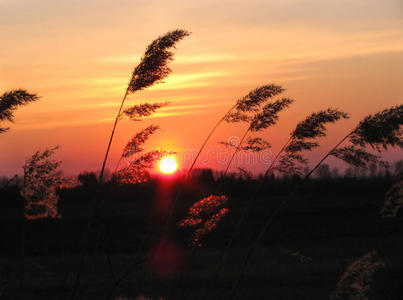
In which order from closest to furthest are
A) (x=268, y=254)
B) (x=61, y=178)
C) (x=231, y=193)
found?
(x=61, y=178)
(x=268, y=254)
(x=231, y=193)

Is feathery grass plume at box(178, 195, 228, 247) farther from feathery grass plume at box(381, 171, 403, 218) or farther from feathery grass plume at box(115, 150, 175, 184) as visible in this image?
feathery grass plume at box(381, 171, 403, 218)

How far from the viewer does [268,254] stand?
12203mm

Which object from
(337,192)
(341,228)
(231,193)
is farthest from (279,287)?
(337,192)

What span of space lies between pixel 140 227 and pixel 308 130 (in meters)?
11.7

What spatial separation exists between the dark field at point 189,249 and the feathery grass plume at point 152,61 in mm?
847

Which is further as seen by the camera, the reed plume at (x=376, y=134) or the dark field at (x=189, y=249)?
the dark field at (x=189, y=249)

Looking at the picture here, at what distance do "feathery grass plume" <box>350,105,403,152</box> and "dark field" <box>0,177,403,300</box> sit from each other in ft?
3.56

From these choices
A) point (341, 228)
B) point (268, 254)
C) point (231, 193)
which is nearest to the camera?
point (268, 254)

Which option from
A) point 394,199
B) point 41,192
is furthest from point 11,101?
point 394,199

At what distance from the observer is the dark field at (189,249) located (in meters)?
8.28

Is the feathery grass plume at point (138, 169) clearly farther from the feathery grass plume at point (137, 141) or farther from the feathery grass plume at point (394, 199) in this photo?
the feathery grass plume at point (394, 199)

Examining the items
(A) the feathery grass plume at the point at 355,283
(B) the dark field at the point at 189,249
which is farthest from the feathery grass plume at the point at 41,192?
(A) the feathery grass plume at the point at 355,283

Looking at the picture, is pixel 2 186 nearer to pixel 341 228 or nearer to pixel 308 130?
pixel 308 130

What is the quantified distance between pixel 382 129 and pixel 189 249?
882 centimetres
